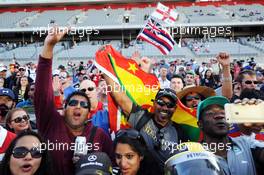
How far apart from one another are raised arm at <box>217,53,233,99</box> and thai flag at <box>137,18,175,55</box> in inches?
136

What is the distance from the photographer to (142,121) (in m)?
3.05

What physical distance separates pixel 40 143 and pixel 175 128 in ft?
3.80

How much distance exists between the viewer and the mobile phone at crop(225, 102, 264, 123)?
6.84 ft

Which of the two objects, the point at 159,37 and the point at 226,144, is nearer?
the point at 226,144

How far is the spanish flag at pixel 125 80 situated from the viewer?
12.4 ft

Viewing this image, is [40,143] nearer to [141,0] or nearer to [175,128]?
[175,128]

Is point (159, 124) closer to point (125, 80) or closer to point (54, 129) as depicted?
point (54, 129)

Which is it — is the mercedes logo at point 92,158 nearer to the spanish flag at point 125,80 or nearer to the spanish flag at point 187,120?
the spanish flag at point 187,120

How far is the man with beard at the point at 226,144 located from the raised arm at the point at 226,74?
1.13 m

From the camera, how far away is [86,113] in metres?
3.01

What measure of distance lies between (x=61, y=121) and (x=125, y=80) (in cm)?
143

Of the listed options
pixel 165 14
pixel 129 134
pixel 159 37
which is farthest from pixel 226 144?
pixel 165 14

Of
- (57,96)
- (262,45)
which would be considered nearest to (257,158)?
(57,96)

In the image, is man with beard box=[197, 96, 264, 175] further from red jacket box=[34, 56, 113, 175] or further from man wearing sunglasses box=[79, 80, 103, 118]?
man wearing sunglasses box=[79, 80, 103, 118]
